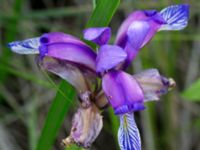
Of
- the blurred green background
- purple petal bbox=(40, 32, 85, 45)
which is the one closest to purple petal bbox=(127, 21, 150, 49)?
purple petal bbox=(40, 32, 85, 45)

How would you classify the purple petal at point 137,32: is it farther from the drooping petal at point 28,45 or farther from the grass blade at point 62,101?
the drooping petal at point 28,45

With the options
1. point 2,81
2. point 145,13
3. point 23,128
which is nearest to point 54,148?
point 23,128

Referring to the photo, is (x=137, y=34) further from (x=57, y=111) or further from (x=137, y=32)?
(x=57, y=111)

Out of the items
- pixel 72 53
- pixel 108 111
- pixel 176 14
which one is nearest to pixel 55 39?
pixel 72 53

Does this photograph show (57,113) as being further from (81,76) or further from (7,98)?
(7,98)

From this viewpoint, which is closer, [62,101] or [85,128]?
[85,128]

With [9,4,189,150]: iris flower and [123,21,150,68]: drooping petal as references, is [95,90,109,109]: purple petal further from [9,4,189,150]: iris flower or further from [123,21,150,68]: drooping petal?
[123,21,150,68]: drooping petal

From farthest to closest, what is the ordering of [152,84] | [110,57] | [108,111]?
1. [108,111]
2. [152,84]
3. [110,57]

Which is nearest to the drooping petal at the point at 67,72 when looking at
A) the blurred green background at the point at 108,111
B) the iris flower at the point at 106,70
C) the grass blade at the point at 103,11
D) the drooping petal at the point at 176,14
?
the iris flower at the point at 106,70
